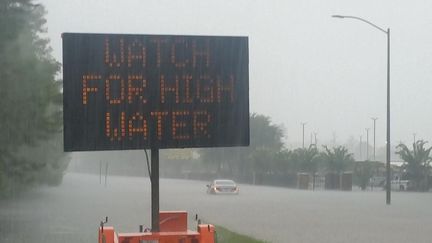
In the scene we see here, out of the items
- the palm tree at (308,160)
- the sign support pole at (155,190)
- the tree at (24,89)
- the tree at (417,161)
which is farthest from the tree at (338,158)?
the sign support pole at (155,190)

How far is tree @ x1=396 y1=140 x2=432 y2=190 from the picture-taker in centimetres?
5931

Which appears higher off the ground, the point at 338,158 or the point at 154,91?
the point at 154,91

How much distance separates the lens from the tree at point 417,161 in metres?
59.3

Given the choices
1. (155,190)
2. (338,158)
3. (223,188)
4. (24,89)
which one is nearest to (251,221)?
(24,89)

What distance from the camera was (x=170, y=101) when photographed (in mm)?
10453

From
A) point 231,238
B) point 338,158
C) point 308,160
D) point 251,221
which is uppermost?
point 338,158

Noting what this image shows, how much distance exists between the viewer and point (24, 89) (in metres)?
26.4

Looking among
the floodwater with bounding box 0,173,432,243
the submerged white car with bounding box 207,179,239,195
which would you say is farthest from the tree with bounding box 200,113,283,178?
the floodwater with bounding box 0,173,432,243

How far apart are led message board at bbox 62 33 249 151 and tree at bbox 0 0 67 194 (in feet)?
48.8

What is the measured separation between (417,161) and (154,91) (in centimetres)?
5165

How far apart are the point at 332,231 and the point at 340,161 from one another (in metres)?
45.3

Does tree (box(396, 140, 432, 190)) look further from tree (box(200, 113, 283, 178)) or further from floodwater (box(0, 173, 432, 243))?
floodwater (box(0, 173, 432, 243))

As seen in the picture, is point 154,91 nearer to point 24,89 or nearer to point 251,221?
point 251,221

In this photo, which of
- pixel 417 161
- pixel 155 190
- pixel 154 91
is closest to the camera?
pixel 154 91
